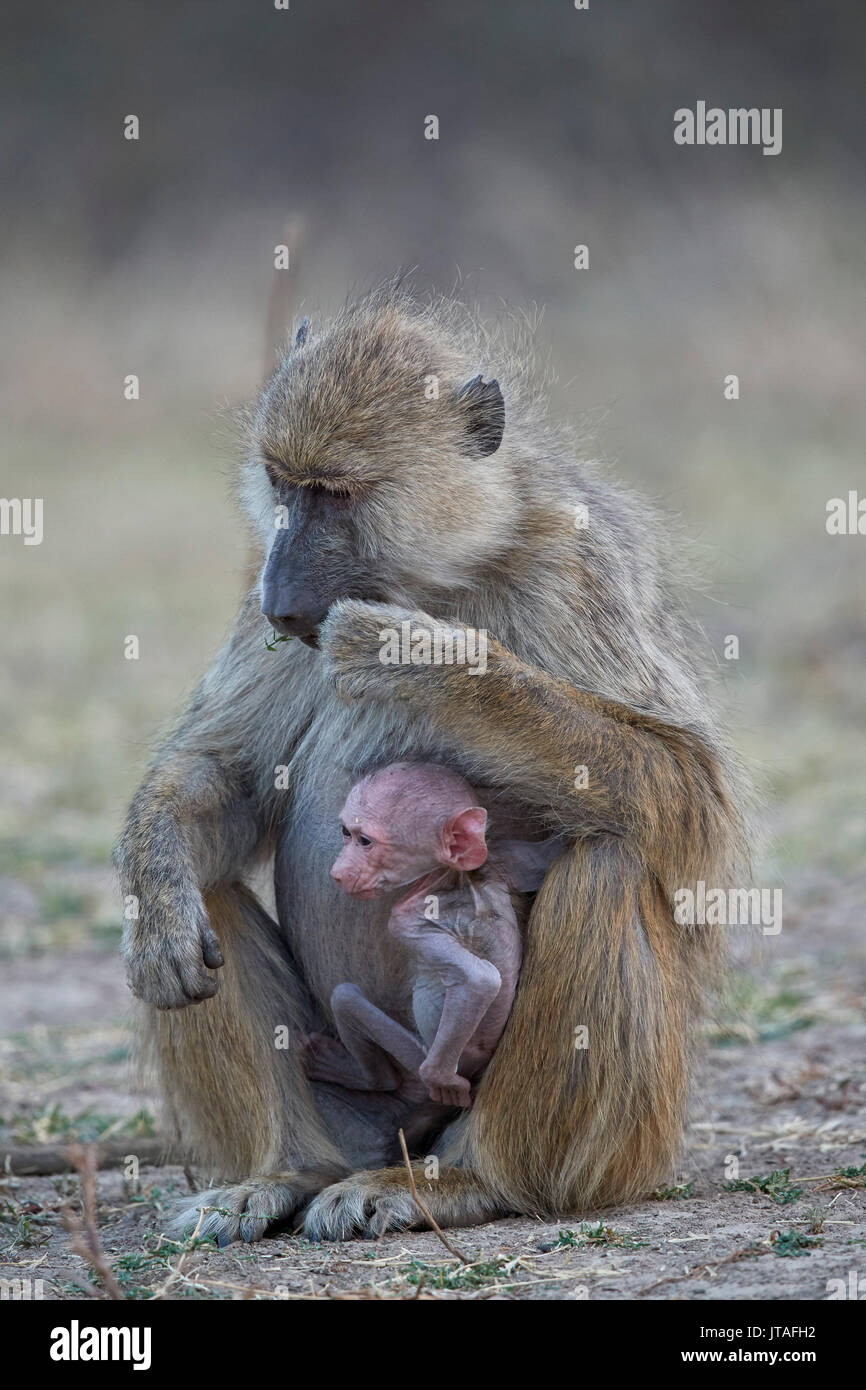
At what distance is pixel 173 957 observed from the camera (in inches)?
145

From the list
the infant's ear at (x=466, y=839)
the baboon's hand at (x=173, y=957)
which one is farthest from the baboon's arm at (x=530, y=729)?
the baboon's hand at (x=173, y=957)

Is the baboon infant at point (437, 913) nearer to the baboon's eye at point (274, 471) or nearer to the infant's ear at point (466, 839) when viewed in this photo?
the infant's ear at point (466, 839)

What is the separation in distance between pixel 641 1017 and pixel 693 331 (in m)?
15.0

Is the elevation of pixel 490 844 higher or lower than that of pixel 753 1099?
higher

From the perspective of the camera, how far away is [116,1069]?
18.2 feet

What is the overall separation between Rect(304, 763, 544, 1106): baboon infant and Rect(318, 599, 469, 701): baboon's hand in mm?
223

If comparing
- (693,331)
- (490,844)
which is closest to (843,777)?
(490,844)

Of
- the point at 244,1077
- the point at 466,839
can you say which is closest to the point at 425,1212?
the point at 244,1077

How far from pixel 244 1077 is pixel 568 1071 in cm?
78

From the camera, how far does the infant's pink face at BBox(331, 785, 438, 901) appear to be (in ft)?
11.8

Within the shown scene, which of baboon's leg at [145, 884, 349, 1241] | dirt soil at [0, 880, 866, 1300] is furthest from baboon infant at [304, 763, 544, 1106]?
dirt soil at [0, 880, 866, 1300]

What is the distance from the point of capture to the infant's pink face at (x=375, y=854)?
11.8 feet

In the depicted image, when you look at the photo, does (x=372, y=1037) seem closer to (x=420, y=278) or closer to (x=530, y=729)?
(x=530, y=729)

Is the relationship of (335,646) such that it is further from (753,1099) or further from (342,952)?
(753,1099)
